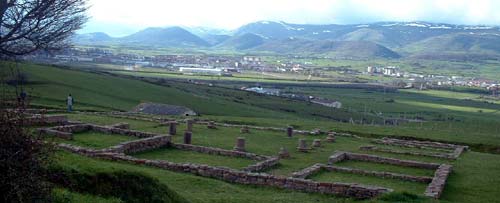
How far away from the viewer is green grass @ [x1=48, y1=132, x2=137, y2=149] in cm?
2679

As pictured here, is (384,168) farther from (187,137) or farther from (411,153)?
(187,137)

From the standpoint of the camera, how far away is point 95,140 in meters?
28.7

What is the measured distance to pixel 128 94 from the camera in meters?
70.8

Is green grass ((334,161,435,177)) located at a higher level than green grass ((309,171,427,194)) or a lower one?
lower

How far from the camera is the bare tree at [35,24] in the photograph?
21266mm

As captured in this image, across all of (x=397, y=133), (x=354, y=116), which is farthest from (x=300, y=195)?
(x=354, y=116)

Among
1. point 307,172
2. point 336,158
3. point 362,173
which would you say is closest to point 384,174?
point 362,173

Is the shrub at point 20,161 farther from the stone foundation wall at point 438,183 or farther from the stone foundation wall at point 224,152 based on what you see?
the stone foundation wall at point 224,152

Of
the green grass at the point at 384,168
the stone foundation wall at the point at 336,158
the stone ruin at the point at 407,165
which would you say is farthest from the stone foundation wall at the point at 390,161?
the stone foundation wall at the point at 336,158

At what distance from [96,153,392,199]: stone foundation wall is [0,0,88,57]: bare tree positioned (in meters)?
5.54

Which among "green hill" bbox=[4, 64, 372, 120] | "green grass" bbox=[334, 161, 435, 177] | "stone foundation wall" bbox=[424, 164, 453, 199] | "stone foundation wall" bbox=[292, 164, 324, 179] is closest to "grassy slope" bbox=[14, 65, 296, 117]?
"green hill" bbox=[4, 64, 372, 120]

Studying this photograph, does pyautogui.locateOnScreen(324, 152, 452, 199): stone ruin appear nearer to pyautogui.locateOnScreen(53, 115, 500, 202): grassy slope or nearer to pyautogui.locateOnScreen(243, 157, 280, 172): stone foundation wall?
pyautogui.locateOnScreen(53, 115, 500, 202): grassy slope

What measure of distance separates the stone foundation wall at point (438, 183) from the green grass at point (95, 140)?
606 inches

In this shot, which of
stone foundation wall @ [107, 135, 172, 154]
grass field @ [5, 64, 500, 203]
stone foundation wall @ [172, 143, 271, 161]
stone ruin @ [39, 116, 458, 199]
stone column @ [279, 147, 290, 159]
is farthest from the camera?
stone column @ [279, 147, 290, 159]
